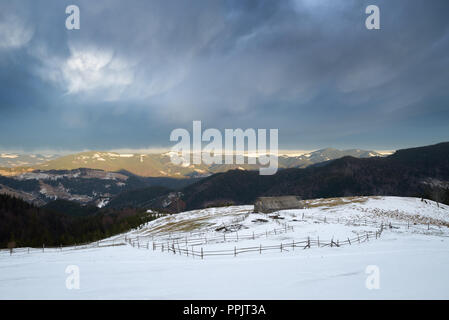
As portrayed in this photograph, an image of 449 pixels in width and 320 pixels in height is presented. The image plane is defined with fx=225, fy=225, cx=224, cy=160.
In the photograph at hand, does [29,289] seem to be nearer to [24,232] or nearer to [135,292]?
[135,292]

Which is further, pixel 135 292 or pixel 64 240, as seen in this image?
pixel 64 240

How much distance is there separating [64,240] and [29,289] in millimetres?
127068

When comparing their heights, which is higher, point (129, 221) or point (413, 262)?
point (413, 262)

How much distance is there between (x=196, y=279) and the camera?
20062 millimetres

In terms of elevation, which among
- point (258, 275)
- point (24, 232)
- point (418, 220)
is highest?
point (258, 275)
